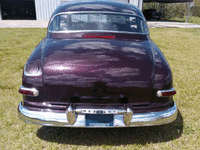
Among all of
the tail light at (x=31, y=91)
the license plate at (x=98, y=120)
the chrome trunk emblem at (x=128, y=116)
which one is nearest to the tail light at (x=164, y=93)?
the chrome trunk emblem at (x=128, y=116)

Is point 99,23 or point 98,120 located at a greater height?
point 99,23

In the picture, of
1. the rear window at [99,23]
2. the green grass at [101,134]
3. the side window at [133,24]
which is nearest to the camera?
the green grass at [101,134]

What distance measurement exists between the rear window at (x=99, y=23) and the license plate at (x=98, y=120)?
1380mm

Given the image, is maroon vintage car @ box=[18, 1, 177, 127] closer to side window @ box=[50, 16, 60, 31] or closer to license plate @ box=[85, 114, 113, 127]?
license plate @ box=[85, 114, 113, 127]

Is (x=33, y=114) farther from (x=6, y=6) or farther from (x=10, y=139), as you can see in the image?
(x=6, y=6)

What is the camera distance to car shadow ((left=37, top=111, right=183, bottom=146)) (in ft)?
8.32

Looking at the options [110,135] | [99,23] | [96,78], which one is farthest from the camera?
[99,23]

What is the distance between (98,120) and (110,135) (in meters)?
0.68

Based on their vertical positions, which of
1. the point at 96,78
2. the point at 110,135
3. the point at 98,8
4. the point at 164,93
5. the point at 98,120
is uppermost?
the point at 98,8

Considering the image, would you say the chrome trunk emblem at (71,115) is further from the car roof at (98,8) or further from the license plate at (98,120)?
the car roof at (98,8)

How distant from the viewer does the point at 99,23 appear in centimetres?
291

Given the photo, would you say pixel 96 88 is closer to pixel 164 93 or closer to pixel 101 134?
pixel 164 93

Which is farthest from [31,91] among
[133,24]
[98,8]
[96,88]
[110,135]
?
[133,24]

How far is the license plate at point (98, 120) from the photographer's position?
2084mm
